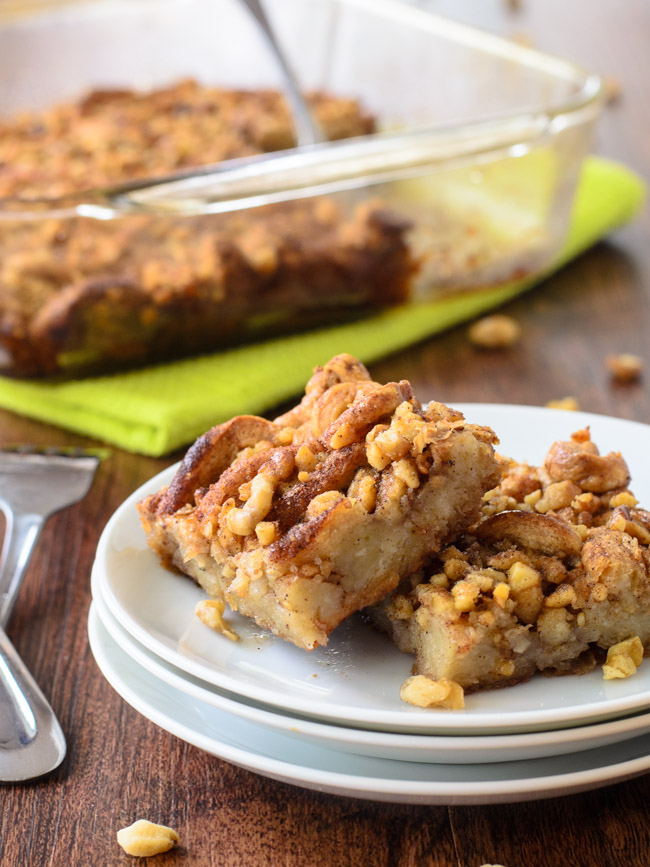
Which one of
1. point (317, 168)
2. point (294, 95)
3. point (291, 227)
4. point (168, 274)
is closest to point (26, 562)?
point (168, 274)

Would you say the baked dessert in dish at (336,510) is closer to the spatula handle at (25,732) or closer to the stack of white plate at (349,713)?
the stack of white plate at (349,713)

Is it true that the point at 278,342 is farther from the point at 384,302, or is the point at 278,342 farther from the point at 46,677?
the point at 46,677

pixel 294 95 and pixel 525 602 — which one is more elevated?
pixel 525 602

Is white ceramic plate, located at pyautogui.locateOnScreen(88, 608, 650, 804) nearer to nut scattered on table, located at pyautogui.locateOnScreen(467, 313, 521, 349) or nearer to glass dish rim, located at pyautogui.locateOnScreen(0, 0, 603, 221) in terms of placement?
glass dish rim, located at pyautogui.locateOnScreen(0, 0, 603, 221)

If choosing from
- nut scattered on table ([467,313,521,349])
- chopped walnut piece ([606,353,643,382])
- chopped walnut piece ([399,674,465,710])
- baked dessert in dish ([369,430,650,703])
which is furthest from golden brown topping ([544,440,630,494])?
nut scattered on table ([467,313,521,349])

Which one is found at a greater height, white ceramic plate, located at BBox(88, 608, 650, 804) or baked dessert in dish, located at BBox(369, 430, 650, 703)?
baked dessert in dish, located at BBox(369, 430, 650, 703)

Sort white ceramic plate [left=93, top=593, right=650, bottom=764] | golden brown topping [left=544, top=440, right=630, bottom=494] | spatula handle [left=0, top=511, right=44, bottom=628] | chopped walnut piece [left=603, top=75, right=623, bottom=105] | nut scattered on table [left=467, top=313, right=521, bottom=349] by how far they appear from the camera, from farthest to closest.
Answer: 1. chopped walnut piece [left=603, top=75, right=623, bottom=105]
2. nut scattered on table [left=467, top=313, right=521, bottom=349]
3. spatula handle [left=0, top=511, right=44, bottom=628]
4. golden brown topping [left=544, top=440, right=630, bottom=494]
5. white ceramic plate [left=93, top=593, right=650, bottom=764]

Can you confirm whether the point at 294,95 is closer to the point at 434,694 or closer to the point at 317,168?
the point at 317,168

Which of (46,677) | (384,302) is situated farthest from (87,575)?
(384,302)
